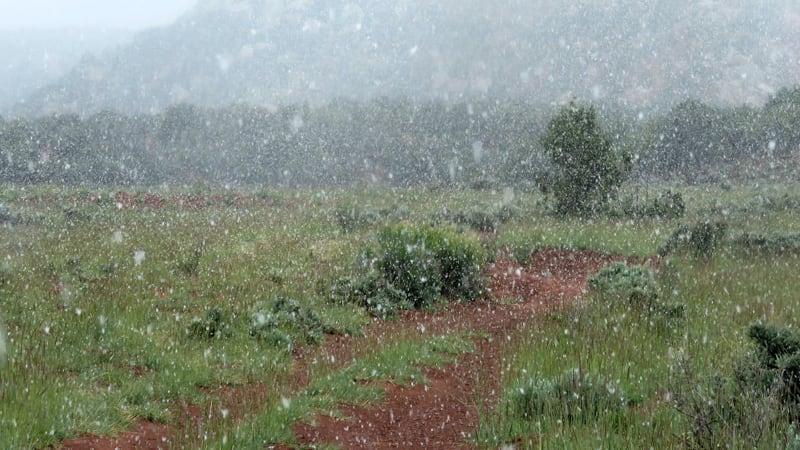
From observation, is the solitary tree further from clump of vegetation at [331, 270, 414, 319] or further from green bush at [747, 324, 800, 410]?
green bush at [747, 324, 800, 410]

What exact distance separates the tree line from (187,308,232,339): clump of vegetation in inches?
1328

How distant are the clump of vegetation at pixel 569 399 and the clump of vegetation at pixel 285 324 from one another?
392 centimetres

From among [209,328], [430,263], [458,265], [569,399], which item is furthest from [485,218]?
[569,399]

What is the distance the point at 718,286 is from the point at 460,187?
105 feet

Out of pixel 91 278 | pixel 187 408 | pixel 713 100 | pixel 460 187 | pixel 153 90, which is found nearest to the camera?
pixel 187 408

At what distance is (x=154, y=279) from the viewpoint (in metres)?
11.9

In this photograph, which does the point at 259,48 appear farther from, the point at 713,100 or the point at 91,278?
the point at 91,278

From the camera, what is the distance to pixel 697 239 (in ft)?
52.7

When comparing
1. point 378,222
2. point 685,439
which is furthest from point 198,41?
point 685,439

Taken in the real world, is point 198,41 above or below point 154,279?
above

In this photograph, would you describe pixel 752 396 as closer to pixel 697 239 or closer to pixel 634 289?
pixel 634 289

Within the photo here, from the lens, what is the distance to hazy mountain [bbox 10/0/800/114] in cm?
8875

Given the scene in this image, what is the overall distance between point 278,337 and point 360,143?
168 ft

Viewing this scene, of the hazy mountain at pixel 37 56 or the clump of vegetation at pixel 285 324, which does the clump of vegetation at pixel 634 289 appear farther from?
the hazy mountain at pixel 37 56
